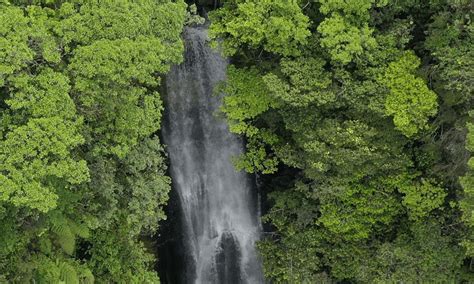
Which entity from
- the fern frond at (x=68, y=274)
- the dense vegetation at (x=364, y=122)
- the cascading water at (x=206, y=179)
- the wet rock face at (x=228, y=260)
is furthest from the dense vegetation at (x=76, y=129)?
the wet rock face at (x=228, y=260)

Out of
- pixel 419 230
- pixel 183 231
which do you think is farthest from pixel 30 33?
pixel 419 230

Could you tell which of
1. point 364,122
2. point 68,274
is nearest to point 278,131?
point 364,122

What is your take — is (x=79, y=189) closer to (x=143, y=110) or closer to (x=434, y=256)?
(x=143, y=110)

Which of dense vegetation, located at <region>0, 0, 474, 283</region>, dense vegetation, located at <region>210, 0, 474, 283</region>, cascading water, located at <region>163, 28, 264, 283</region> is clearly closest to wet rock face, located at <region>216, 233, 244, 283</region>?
cascading water, located at <region>163, 28, 264, 283</region>

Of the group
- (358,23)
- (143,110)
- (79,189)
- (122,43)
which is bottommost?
(79,189)

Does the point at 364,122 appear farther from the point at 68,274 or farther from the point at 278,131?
the point at 68,274

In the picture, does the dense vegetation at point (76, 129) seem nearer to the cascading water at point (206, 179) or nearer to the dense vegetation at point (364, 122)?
the dense vegetation at point (364, 122)

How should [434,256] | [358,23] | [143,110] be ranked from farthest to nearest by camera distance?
[434,256], [358,23], [143,110]
